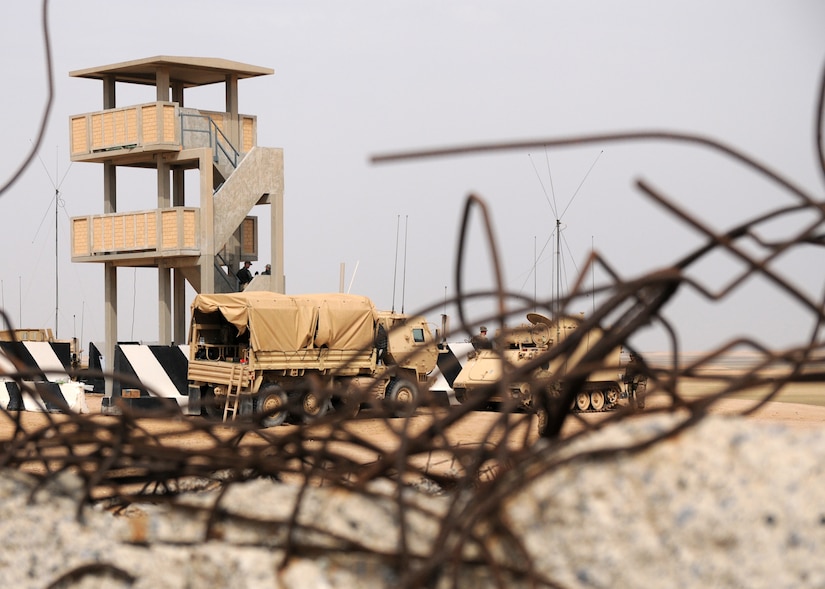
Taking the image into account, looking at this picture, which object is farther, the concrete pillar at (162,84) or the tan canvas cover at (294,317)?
the concrete pillar at (162,84)

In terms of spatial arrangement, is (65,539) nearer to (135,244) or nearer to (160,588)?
(160,588)

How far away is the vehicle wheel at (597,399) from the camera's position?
27.1m

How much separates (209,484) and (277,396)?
818 inches

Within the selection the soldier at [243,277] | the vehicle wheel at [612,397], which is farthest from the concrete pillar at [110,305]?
the vehicle wheel at [612,397]

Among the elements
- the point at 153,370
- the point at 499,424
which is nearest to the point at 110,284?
the point at 153,370

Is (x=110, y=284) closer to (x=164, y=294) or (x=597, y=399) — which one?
(x=164, y=294)

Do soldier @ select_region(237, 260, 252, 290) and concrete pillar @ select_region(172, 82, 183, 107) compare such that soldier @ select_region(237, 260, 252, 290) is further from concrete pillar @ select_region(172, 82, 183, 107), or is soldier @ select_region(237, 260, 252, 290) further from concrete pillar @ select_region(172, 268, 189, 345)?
concrete pillar @ select_region(172, 82, 183, 107)

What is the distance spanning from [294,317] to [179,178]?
480 inches

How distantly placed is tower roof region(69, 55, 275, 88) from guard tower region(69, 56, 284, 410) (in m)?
0.03

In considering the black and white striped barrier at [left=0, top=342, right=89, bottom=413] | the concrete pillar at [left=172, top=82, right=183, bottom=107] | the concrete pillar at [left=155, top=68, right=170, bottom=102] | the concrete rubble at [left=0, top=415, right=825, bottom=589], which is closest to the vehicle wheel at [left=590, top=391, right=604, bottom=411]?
the black and white striped barrier at [left=0, top=342, right=89, bottom=413]

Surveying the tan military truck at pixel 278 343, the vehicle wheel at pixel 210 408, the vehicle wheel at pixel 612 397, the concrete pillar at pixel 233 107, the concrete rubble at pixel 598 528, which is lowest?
the vehicle wheel at pixel 612 397

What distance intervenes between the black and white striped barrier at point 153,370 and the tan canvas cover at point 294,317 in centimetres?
117

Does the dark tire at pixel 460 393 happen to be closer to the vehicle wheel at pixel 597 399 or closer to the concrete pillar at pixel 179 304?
the vehicle wheel at pixel 597 399

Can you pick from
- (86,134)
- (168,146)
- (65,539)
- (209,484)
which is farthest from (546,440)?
(86,134)
